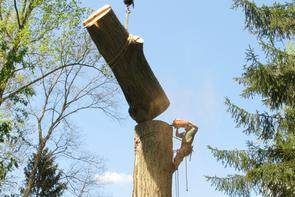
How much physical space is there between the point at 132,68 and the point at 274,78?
16.9ft

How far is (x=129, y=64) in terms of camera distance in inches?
137

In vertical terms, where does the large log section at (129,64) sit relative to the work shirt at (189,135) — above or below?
above

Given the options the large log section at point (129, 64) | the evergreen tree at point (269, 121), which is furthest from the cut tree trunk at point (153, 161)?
the evergreen tree at point (269, 121)

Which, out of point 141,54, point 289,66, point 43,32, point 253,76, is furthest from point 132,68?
point 43,32

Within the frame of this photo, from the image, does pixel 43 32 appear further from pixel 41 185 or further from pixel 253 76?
pixel 41 185

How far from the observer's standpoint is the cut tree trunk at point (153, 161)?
3527 millimetres

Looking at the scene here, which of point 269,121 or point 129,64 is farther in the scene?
point 269,121

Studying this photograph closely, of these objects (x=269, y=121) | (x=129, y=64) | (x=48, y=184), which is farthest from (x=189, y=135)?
(x=48, y=184)

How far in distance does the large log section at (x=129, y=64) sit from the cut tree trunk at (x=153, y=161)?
0.17 meters

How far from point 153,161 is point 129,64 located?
0.89 metres

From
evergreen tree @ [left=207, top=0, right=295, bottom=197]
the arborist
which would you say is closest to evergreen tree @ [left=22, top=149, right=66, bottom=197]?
evergreen tree @ [left=207, top=0, right=295, bottom=197]

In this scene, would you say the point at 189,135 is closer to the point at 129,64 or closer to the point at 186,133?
the point at 186,133

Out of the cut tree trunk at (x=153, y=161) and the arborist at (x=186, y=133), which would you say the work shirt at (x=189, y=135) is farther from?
the cut tree trunk at (x=153, y=161)

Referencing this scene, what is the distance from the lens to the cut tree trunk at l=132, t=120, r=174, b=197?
139 inches
